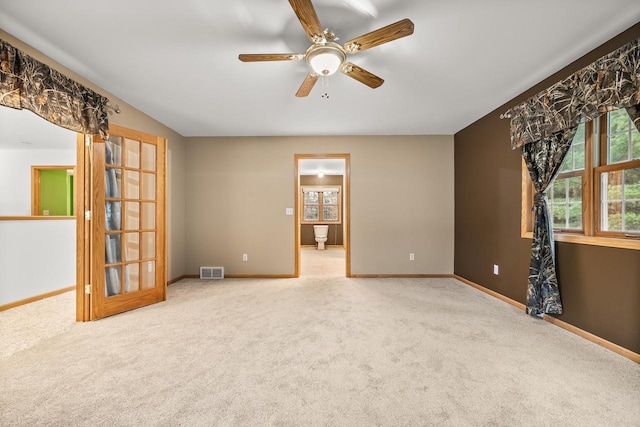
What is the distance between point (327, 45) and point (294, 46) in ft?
1.52

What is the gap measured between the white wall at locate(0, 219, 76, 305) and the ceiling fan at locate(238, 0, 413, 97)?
12.3ft

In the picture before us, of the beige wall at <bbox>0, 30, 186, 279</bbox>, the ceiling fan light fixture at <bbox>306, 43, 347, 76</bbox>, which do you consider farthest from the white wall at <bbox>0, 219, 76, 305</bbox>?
the ceiling fan light fixture at <bbox>306, 43, 347, 76</bbox>

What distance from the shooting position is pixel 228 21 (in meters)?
1.85

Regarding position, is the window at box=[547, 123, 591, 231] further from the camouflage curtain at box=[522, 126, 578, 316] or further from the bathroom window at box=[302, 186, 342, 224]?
the bathroom window at box=[302, 186, 342, 224]

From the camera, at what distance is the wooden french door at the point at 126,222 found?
271 cm

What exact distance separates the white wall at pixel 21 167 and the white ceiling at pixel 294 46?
247 centimetres

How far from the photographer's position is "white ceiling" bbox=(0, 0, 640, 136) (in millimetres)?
1731

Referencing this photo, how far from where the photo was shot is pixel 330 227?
8.96m

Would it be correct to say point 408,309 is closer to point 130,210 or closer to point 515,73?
point 515,73

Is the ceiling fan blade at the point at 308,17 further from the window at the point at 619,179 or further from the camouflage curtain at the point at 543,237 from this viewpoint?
the window at the point at 619,179

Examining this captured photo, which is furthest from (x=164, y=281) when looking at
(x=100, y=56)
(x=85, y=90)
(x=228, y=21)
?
(x=228, y=21)

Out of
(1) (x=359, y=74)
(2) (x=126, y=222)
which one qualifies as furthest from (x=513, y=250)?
(2) (x=126, y=222)

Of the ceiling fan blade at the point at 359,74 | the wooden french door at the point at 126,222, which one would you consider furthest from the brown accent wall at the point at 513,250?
the wooden french door at the point at 126,222

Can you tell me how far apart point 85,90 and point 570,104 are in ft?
14.4
